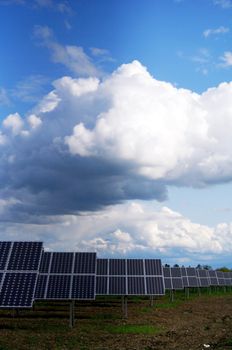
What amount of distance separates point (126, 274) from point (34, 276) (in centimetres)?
1025

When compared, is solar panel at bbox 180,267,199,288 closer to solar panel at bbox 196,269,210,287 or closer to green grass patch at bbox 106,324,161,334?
solar panel at bbox 196,269,210,287

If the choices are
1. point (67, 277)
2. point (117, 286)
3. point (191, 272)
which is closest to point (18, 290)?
point (67, 277)

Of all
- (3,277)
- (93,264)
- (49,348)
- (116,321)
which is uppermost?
(93,264)

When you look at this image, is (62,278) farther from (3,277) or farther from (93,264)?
(3,277)

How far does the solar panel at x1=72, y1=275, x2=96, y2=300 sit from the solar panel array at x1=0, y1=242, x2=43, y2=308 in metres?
2.67

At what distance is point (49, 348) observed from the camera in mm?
15055

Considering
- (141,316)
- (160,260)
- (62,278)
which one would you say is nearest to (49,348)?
(62,278)

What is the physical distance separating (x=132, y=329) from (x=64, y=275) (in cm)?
485

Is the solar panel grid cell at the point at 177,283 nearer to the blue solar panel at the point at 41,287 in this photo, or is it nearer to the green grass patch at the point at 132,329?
the green grass patch at the point at 132,329

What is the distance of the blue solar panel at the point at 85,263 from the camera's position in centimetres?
2228

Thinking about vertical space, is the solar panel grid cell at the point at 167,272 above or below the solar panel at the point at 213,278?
below

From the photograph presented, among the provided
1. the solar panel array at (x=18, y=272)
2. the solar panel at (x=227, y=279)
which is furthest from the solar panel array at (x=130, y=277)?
the solar panel at (x=227, y=279)

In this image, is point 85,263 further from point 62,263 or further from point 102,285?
point 102,285

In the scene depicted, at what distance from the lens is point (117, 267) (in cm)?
2945
